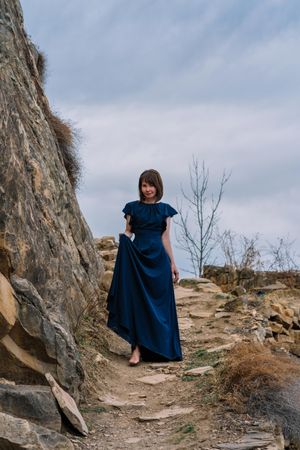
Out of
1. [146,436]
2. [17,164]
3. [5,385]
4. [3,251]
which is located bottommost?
[146,436]

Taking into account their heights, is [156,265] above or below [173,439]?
above

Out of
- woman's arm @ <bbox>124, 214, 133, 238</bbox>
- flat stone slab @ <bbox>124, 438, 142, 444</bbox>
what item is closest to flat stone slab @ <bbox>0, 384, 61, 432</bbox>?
flat stone slab @ <bbox>124, 438, 142, 444</bbox>

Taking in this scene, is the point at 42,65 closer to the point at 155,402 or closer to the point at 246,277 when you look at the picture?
the point at 246,277

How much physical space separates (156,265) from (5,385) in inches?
Result: 116

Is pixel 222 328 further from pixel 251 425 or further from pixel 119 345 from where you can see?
pixel 251 425

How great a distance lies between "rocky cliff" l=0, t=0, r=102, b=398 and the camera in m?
4.84

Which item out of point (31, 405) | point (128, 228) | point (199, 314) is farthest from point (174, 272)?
point (31, 405)

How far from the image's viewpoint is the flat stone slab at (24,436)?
3.79 meters

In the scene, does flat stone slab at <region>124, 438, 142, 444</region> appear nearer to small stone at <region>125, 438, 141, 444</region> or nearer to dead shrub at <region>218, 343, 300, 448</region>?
small stone at <region>125, 438, 141, 444</region>

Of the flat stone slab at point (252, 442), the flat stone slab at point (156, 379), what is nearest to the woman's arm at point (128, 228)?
the flat stone slab at point (156, 379)

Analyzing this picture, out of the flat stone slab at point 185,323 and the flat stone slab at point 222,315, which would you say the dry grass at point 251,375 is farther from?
the flat stone slab at point 222,315

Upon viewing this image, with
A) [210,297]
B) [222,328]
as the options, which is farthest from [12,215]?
[210,297]

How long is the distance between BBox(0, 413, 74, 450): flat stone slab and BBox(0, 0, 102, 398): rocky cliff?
82 cm

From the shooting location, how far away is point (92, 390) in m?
5.80
